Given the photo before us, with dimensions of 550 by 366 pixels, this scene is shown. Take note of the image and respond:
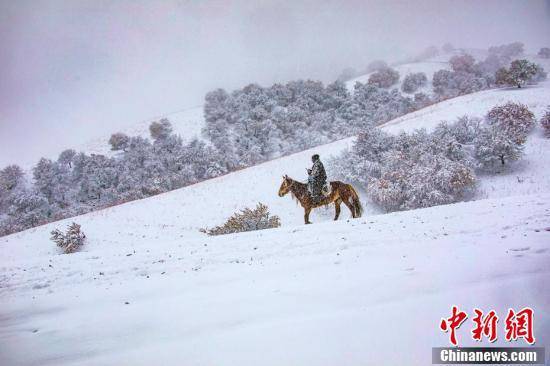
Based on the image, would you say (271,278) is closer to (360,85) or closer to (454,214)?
(454,214)

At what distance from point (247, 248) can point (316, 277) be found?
3.01 m

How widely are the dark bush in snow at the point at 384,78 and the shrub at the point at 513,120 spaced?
28694 mm

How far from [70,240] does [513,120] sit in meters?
24.9

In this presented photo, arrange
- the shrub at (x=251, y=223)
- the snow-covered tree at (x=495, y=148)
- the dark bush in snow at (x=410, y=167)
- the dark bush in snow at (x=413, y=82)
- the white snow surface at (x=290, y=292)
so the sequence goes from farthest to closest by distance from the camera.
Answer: the dark bush in snow at (x=413, y=82), the snow-covered tree at (x=495, y=148), the dark bush in snow at (x=410, y=167), the shrub at (x=251, y=223), the white snow surface at (x=290, y=292)

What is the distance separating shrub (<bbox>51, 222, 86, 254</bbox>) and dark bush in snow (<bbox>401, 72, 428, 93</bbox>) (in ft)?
145

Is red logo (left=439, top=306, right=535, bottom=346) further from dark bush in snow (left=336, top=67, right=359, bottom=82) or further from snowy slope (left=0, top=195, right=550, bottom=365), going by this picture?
dark bush in snow (left=336, top=67, right=359, bottom=82)

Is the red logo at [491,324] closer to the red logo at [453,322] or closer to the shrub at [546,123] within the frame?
the red logo at [453,322]

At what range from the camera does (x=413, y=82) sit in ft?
152

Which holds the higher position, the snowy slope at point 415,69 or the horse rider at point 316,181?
the snowy slope at point 415,69

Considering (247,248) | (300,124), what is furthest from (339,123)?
(247,248)

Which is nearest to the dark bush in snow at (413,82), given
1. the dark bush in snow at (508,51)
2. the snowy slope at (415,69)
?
the snowy slope at (415,69)

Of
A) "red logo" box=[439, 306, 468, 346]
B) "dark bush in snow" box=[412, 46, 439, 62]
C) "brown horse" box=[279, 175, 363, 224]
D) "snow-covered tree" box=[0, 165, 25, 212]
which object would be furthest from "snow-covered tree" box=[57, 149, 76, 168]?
"dark bush in snow" box=[412, 46, 439, 62]

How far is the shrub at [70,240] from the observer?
1565cm

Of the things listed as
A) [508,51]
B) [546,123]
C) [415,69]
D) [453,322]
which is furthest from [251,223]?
[415,69]
